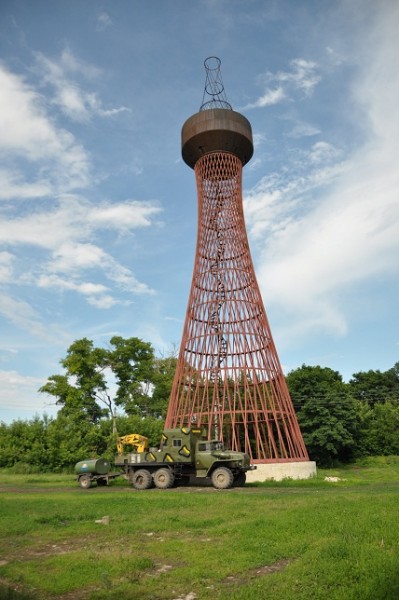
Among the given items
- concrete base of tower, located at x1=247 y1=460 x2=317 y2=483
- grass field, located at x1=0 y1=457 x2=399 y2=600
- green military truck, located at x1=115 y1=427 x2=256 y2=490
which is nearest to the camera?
grass field, located at x1=0 y1=457 x2=399 y2=600

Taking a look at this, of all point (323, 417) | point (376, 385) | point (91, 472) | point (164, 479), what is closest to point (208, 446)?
point (164, 479)

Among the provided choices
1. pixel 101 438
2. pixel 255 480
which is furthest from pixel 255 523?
pixel 101 438

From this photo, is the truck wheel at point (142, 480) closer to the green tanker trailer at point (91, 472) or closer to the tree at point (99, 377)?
the green tanker trailer at point (91, 472)

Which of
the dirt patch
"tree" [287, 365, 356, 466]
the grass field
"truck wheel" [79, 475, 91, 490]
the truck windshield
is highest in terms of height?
"tree" [287, 365, 356, 466]

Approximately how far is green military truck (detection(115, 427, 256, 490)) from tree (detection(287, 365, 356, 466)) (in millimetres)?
14502

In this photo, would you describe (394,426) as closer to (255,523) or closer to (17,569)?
(255,523)

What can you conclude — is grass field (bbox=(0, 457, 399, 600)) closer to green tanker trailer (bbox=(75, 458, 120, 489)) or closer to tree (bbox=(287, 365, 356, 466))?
green tanker trailer (bbox=(75, 458, 120, 489))

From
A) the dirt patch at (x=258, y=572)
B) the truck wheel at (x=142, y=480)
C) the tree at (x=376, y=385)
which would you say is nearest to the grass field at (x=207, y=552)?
the dirt patch at (x=258, y=572)

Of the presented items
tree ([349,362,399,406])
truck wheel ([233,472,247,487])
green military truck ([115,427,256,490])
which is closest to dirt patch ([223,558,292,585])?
green military truck ([115,427,256,490])

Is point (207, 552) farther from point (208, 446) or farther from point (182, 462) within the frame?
point (182, 462)

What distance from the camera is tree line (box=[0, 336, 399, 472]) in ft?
89.0

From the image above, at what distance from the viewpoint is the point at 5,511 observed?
11.0 meters

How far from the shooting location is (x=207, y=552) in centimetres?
689

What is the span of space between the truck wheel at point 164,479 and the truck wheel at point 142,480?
0.27 metres
